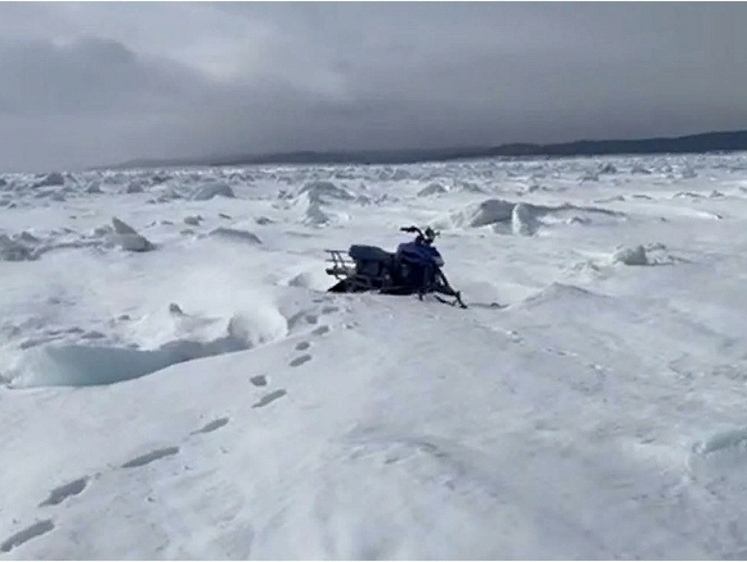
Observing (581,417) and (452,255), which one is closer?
(581,417)

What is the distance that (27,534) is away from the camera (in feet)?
12.2

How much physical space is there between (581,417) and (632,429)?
0.29m

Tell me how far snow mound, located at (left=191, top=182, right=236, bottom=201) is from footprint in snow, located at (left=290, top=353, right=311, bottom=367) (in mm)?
22583

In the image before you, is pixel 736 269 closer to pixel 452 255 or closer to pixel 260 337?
pixel 452 255

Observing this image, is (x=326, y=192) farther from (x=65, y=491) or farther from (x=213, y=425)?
(x=65, y=491)

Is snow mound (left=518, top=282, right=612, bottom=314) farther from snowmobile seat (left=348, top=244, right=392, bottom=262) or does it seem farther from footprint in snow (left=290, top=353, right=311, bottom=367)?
footprint in snow (left=290, top=353, right=311, bottom=367)

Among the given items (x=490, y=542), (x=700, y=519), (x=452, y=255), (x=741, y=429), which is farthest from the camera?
(x=452, y=255)

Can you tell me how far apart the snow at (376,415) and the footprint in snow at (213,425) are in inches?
0.5

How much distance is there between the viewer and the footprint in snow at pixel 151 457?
4359mm

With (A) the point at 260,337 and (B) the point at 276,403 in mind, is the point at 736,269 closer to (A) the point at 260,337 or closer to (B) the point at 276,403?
(A) the point at 260,337

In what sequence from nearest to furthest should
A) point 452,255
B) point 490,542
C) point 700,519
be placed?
point 490,542 → point 700,519 → point 452,255

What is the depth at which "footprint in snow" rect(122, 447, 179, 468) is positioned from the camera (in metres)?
4.36

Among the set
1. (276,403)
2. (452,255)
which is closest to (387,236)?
(452,255)

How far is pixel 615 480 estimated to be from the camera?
3.66 meters
